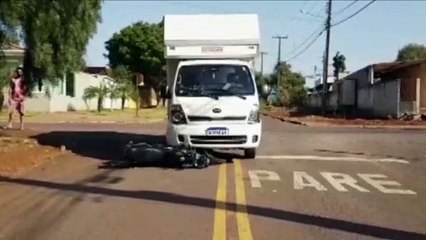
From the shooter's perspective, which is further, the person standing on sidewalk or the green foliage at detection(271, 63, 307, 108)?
the green foliage at detection(271, 63, 307, 108)

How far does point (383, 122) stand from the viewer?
1463 inches

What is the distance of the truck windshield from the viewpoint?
15961 millimetres

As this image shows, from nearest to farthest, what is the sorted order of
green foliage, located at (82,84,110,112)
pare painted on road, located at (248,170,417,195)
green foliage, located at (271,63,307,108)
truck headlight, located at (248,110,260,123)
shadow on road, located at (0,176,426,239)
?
shadow on road, located at (0,176,426,239)
pare painted on road, located at (248,170,417,195)
truck headlight, located at (248,110,260,123)
green foliage, located at (82,84,110,112)
green foliage, located at (271,63,307,108)

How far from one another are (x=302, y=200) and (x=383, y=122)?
89.8 feet

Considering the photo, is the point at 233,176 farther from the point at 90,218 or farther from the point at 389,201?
the point at 90,218

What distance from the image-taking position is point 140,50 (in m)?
78.9

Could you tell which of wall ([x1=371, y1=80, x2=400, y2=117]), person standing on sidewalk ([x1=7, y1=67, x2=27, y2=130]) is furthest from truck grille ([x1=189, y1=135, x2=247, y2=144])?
wall ([x1=371, y1=80, x2=400, y2=117])

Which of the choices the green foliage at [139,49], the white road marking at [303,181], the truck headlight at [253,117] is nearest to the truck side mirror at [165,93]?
the truck headlight at [253,117]

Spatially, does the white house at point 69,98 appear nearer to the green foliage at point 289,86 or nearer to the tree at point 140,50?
the tree at point 140,50

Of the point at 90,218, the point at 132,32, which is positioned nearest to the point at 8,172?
the point at 90,218

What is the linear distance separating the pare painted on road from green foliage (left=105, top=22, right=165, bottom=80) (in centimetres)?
6292

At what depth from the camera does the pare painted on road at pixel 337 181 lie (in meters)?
12.0

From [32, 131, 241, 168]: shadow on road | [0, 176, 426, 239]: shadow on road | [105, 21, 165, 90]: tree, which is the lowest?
[0, 176, 426, 239]: shadow on road

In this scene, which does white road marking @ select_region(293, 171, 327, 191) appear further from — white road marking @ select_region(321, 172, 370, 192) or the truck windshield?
the truck windshield
